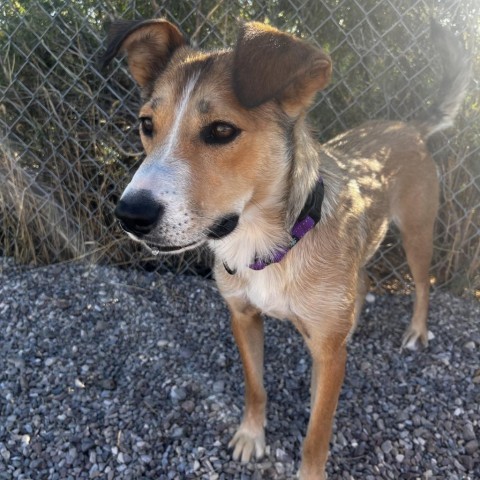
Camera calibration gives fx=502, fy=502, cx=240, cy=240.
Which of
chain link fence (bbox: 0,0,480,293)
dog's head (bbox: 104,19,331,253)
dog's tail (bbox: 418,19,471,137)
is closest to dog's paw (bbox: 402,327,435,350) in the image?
chain link fence (bbox: 0,0,480,293)

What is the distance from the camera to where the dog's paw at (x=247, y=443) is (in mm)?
2506

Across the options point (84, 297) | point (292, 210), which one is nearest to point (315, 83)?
point (292, 210)

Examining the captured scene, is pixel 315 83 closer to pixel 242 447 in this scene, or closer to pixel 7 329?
pixel 242 447

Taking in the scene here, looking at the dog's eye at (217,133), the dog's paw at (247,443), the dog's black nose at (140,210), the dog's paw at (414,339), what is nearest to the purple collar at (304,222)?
the dog's eye at (217,133)

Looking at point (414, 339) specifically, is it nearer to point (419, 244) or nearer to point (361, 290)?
point (361, 290)

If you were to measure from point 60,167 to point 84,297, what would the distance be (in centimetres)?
113

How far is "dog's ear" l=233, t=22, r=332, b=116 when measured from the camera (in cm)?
172

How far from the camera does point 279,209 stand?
6.93 feet

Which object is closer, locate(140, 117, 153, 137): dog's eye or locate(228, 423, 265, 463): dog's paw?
locate(140, 117, 153, 137): dog's eye

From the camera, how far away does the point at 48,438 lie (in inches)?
102

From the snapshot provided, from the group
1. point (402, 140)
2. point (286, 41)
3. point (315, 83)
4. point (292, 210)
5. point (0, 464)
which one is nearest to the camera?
point (286, 41)

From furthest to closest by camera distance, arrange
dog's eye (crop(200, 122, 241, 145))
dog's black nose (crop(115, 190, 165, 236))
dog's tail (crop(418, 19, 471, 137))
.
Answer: dog's tail (crop(418, 19, 471, 137)) → dog's eye (crop(200, 122, 241, 145)) → dog's black nose (crop(115, 190, 165, 236))

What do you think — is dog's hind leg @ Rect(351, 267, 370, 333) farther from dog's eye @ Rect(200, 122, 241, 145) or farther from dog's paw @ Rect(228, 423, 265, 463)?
dog's eye @ Rect(200, 122, 241, 145)

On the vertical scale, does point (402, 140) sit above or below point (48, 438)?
above
